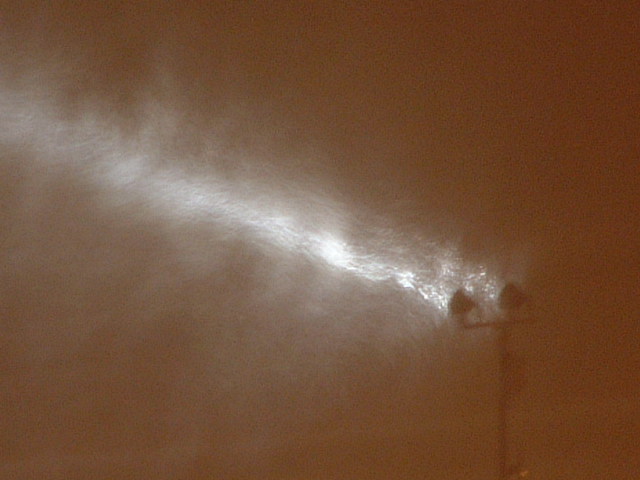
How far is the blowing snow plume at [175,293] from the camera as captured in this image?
2.54 m

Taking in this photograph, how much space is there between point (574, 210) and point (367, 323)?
0.90 metres

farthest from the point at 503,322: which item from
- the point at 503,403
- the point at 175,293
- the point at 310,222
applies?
the point at 175,293

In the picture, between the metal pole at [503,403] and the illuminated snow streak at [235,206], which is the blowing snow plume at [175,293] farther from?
the metal pole at [503,403]

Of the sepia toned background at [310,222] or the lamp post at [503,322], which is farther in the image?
the lamp post at [503,322]

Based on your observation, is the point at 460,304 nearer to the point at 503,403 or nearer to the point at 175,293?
the point at 503,403

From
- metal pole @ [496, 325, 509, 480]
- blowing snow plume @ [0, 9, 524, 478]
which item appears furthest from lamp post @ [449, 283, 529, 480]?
blowing snow plume @ [0, 9, 524, 478]

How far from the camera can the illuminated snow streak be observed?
249 centimetres

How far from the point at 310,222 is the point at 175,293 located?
53 centimetres

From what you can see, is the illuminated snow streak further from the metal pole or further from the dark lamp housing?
the metal pole

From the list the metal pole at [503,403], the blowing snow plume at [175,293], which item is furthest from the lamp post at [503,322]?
the blowing snow plume at [175,293]

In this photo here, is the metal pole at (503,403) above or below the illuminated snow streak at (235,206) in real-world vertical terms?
below

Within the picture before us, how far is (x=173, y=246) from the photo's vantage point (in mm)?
2705

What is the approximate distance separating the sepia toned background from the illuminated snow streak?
0.04ft

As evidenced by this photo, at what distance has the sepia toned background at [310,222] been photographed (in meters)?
2.51
